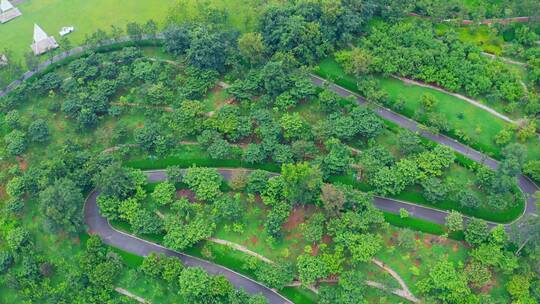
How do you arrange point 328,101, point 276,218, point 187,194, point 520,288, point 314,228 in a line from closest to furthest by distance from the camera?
point 520,288
point 314,228
point 276,218
point 187,194
point 328,101

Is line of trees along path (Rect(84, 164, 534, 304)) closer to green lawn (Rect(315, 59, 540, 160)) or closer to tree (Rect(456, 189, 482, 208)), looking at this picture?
tree (Rect(456, 189, 482, 208))

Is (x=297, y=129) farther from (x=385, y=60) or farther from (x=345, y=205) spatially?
(x=385, y=60)

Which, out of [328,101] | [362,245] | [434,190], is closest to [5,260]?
[362,245]

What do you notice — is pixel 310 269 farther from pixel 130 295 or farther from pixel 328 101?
pixel 328 101

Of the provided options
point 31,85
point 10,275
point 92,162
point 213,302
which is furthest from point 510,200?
point 31,85

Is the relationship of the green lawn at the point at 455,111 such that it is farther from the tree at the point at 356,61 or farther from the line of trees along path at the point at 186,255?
the line of trees along path at the point at 186,255


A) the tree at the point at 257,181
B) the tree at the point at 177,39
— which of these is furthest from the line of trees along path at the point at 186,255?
the tree at the point at 177,39

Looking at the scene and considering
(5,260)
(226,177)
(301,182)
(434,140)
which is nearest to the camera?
(301,182)
